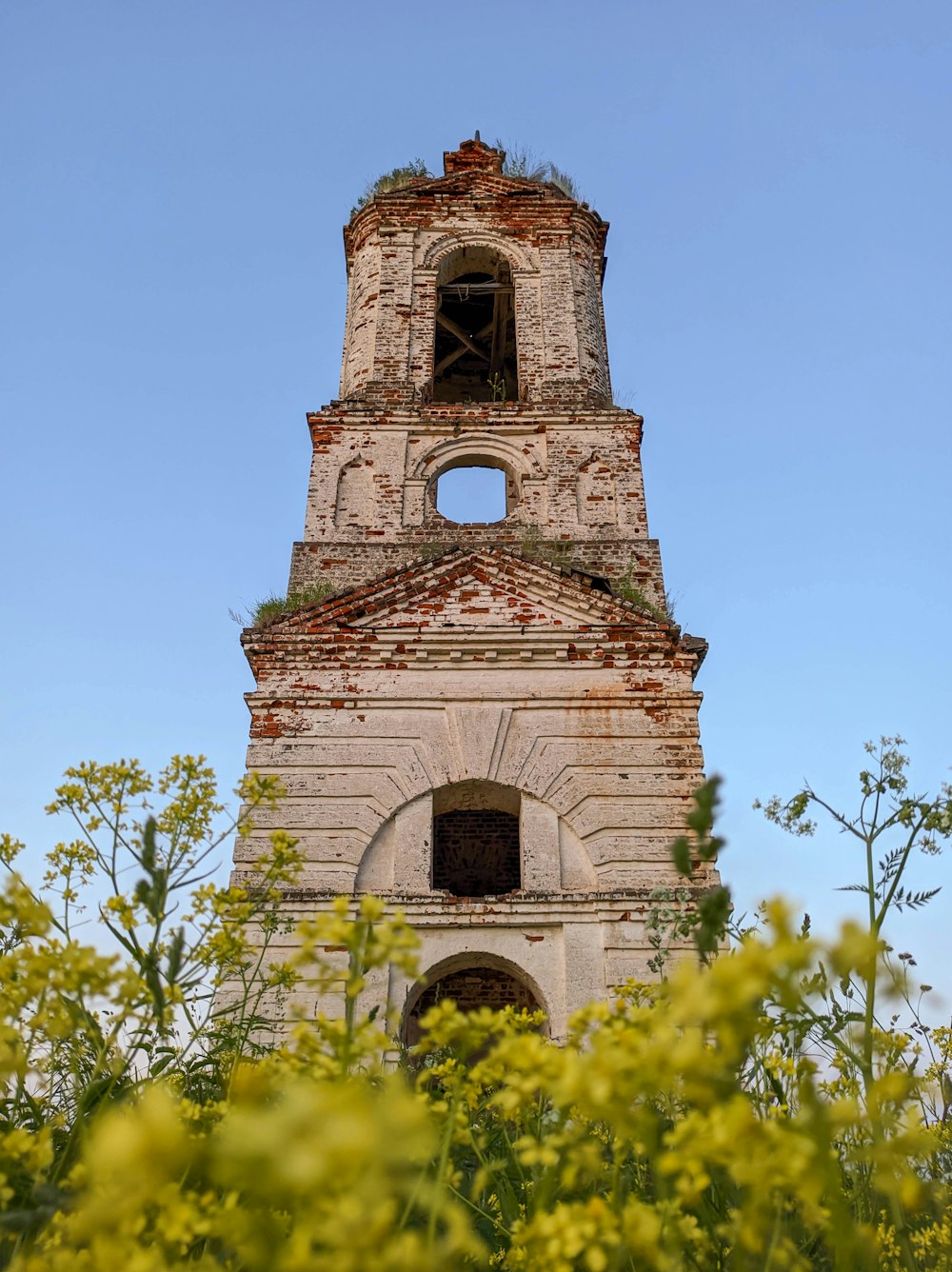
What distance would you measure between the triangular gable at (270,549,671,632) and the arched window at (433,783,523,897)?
2.81 m

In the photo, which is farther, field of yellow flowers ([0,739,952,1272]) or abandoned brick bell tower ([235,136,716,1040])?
abandoned brick bell tower ([235,136,716,1040])

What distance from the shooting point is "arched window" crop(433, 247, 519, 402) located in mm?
15203

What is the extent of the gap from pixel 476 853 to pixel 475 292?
8.36 meters

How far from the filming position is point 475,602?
10.6 metres

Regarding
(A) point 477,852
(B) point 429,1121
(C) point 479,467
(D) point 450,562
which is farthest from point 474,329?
(B) point 429,1121

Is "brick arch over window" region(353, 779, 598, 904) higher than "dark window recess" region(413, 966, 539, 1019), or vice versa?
"brick arch over window" region(353, 779, 598, 904)

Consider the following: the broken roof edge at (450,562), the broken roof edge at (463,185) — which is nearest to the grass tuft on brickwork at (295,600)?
the broken roof edge at (450,562)

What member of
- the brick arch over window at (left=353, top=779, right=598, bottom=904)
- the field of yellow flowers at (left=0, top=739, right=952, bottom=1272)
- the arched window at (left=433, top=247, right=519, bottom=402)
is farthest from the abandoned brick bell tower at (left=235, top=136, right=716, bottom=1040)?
the field of yellow flowers at (left=0, top=739, right=952, bottom=1272)

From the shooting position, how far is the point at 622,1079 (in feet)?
4.04

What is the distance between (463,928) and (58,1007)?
6559mm

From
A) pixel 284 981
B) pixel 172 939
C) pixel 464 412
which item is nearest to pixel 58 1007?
pixel 172 939

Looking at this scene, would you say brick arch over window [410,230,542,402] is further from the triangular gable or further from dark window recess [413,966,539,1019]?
dark window recess [413,966,539,1019]

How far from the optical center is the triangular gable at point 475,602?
10305 mm

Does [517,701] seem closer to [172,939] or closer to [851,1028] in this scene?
[851,1028]
